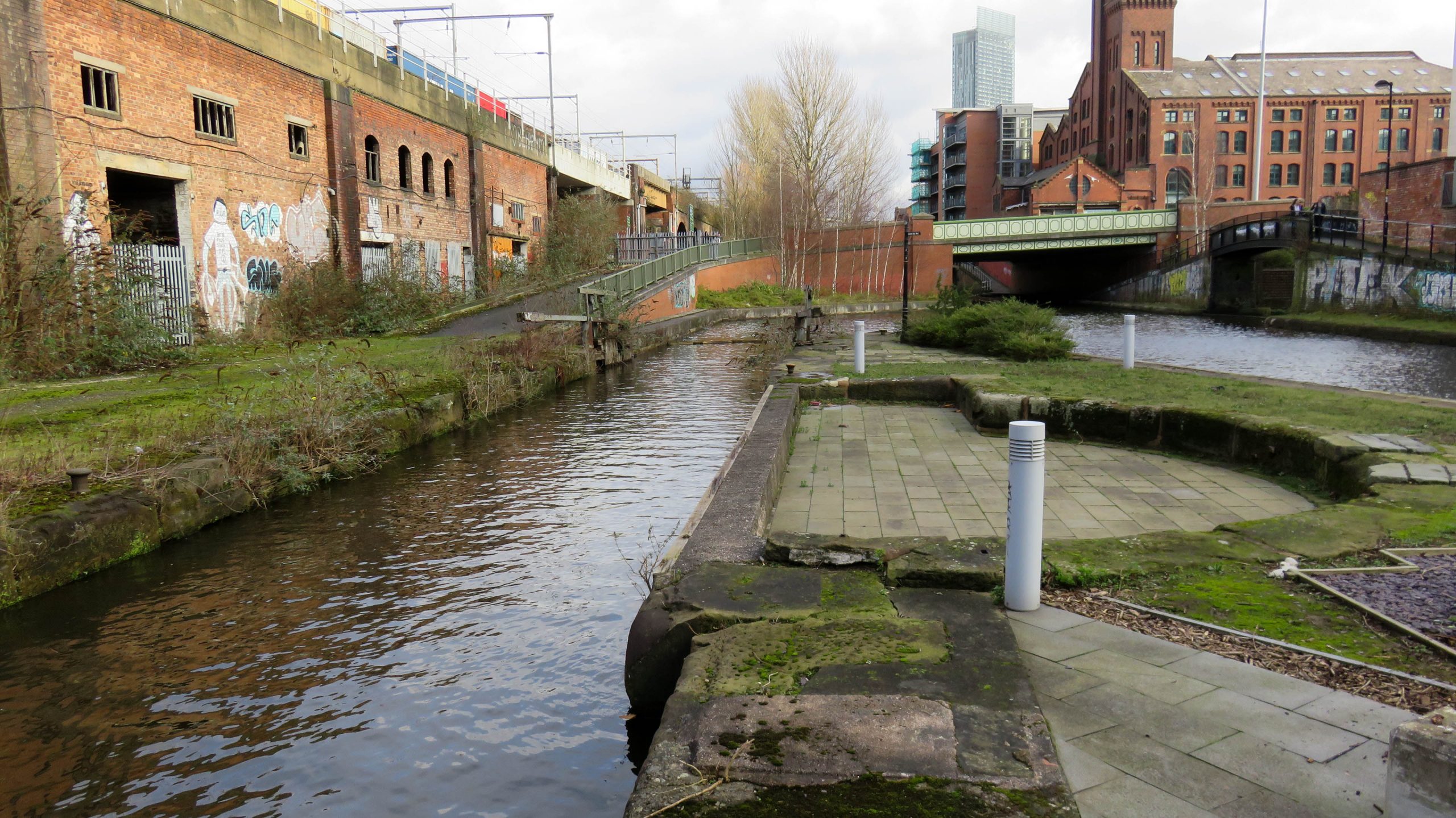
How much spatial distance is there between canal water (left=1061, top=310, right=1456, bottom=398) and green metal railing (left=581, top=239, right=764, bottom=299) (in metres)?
10.3

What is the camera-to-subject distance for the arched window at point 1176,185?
6500 cm

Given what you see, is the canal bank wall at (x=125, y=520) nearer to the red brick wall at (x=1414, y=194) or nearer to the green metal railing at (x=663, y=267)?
the green metal railing at (x=663, y=267)

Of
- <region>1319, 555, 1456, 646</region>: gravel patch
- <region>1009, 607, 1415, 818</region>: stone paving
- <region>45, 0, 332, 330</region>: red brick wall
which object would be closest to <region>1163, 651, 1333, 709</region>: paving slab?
<region>1009, 607, 1415, 818</region>: stone paving

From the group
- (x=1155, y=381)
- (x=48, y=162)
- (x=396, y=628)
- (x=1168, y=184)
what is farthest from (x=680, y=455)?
(x=1168, y=184)

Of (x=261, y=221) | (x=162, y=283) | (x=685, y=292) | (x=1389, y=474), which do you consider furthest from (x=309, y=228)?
(x=1389, y=474)

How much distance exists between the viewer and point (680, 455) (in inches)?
395

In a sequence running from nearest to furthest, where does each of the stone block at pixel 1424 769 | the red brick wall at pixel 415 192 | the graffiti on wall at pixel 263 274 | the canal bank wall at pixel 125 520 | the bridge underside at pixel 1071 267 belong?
the stone block at pixel 1424 769 → the canal bank wall at pixel 125 520 → the graffiti on wall at pixel 263 274 → the red brick wall at pixel 415 192 → the bridge underside at pixel 1071 267

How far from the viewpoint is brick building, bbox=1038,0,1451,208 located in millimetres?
64562

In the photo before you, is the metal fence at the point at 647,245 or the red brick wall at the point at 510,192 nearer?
the red brick wall at the point at 510,192

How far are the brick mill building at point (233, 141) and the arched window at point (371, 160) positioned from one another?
0.16 ft

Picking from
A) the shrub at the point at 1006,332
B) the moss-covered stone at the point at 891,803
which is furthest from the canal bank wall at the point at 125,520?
the shrub at the point at 1006,332

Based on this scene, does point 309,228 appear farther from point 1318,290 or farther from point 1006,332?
point 1318,290

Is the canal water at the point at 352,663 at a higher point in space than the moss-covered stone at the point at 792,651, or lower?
lower

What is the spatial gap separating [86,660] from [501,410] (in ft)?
28.8
